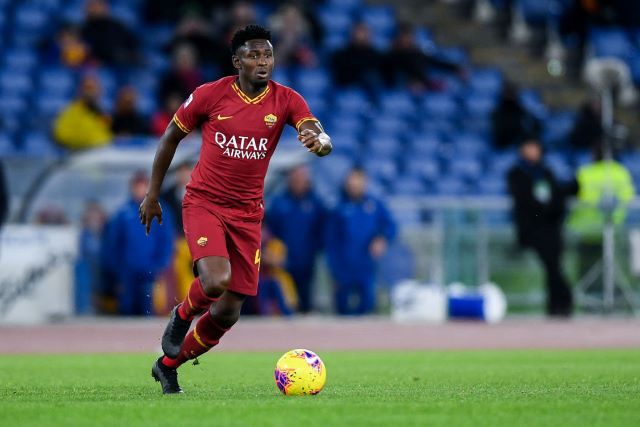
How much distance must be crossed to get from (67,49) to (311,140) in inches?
597

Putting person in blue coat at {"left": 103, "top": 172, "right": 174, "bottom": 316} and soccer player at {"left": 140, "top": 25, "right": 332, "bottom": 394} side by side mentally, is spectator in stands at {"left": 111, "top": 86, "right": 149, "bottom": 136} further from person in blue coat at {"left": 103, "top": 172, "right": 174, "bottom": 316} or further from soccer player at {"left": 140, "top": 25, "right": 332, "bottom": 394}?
soccer player at {"left": 140, "top": 25, "right": 332, "bottom": 394}

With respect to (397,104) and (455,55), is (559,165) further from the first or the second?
(455,55)

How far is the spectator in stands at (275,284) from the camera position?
2005cm

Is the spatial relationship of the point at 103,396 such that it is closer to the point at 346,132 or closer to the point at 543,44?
the point at 346,132

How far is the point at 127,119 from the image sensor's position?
2134 cm

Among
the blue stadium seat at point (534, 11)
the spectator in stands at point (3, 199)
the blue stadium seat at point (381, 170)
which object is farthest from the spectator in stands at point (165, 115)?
the blue stadium seat at point (534, 11)

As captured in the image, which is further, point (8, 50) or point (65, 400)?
point (8, 50)

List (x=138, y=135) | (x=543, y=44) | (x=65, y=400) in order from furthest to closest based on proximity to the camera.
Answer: (x=543, y=44) < (x=138, y=135) < (x=65, y=400)

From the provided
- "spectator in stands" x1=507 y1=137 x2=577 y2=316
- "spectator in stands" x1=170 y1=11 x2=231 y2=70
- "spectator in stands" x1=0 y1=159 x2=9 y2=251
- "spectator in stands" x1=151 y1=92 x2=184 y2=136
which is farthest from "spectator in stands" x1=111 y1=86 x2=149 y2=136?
"spectator in stands" x1=507 y1=137 x2=577 y2=316

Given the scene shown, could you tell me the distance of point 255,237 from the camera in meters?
9.21

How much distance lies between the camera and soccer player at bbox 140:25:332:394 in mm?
9031

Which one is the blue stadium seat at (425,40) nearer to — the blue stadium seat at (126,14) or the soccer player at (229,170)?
the blue stadium seat at (126,14)

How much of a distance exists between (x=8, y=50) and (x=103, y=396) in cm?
1564

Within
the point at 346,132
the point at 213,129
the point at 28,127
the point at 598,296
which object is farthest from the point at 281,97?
the point at 346,132
